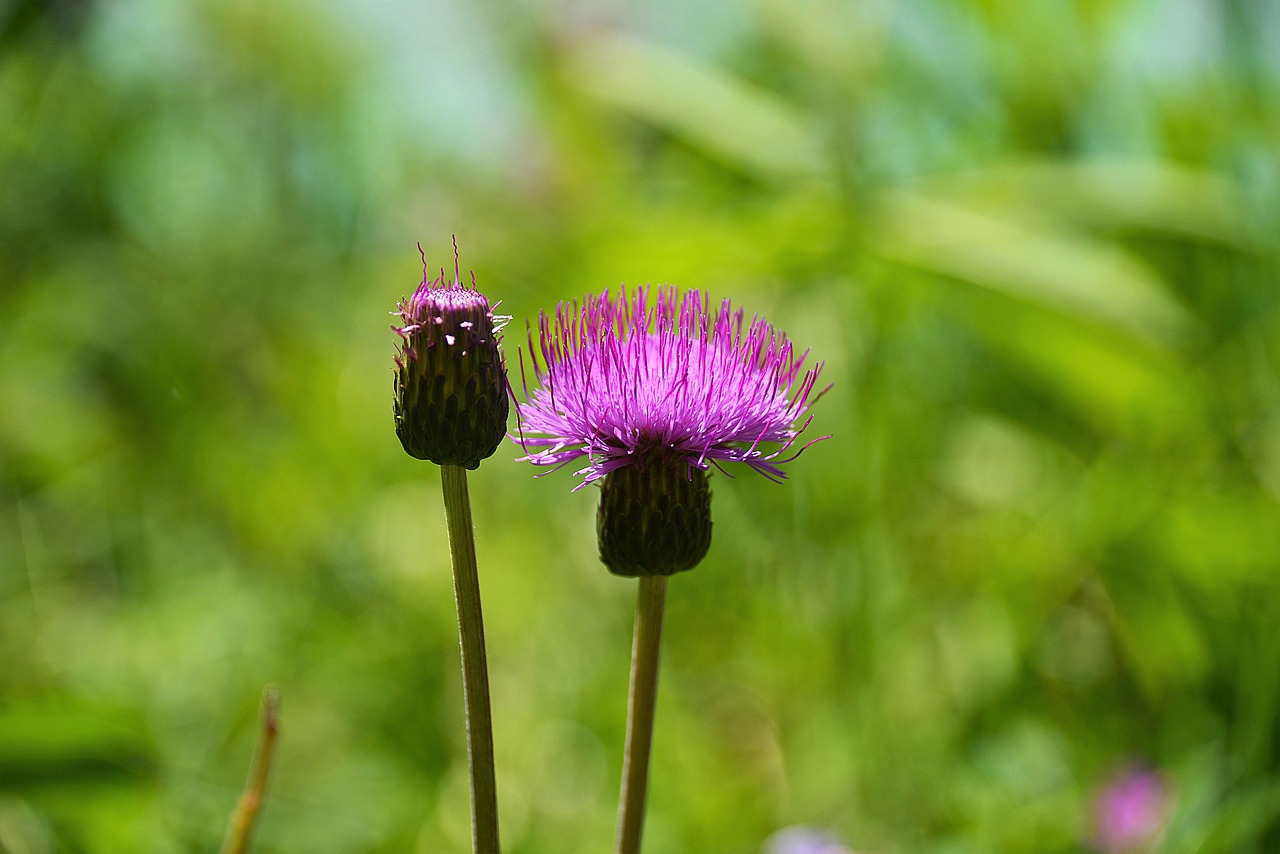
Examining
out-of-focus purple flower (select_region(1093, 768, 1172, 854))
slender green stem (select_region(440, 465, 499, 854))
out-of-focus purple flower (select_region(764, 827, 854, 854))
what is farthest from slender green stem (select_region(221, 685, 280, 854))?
out-of-focus purple flower (select_region(1093, 768, 1172, 854))

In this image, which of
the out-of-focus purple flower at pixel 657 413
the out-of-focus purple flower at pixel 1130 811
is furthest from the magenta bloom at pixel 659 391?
the out-of-focus purple flower at pixel 1130 811

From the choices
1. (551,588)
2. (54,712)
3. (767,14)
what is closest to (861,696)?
(551,588)

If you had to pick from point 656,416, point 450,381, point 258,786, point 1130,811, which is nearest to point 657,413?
point 656,416

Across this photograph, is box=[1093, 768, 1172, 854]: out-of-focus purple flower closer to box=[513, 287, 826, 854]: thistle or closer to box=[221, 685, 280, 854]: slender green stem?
box=[513, 287, 826, 854]: thistle

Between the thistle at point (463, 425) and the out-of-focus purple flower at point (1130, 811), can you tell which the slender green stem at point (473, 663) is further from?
the out-of-focus purple flower at point (1130, 811)

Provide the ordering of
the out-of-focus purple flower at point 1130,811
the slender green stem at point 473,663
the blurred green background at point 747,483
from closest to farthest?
the slender green stem at point 473,663, the out-of-focus purple flower at point 1130,811, the blurred green background at point 747,483

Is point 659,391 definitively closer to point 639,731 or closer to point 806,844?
point 639,731
